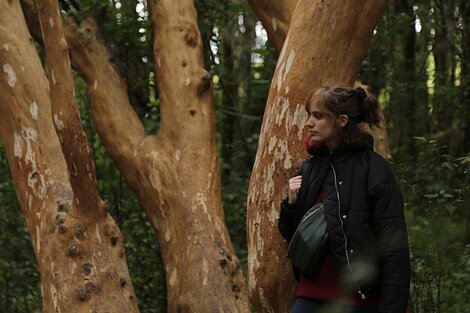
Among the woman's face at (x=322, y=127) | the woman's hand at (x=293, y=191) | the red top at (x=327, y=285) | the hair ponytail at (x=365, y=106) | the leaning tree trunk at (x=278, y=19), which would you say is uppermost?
the leaning tree trunk at (x=278, y=19)

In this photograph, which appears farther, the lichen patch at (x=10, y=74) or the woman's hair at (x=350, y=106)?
the lichen patch at (x=10, y=74)

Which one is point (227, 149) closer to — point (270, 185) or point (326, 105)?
point (270, 185)

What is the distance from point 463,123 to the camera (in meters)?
13.2

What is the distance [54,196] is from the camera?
8.59 m

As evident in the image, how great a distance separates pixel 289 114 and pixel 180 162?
A: 118 inches

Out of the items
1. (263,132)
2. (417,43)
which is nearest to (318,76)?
(263,132)

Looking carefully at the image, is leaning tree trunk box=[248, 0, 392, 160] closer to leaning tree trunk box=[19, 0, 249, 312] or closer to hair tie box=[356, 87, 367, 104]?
leaning tree trunk box=[19, 0, 249, 312]

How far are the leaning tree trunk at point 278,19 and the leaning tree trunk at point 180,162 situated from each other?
1083 mm

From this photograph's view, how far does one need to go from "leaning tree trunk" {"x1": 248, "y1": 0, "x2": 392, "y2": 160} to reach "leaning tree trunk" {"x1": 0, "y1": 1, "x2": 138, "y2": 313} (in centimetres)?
176

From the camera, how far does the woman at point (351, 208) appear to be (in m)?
4.70

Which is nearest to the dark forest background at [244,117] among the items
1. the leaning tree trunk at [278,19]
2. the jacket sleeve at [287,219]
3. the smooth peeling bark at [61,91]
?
the leaning tree trunk at [278,19]

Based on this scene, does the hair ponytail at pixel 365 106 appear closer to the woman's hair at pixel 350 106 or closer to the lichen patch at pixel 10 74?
the woman's hair at pixel 350 106

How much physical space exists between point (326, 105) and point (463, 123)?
28.2 feet

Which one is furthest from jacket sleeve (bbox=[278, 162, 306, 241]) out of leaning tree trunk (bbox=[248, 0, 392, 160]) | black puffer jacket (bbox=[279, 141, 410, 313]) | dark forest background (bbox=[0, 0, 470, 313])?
dark forest background (bbox=[0, 0, 470, 313])
